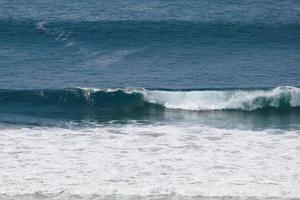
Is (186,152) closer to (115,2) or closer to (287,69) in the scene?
(287,69)

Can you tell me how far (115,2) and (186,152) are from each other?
1573cm

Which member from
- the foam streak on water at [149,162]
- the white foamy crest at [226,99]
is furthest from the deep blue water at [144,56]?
the foam streak on water at [149,162]

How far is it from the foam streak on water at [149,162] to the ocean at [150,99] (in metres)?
0.05

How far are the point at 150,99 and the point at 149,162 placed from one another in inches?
241

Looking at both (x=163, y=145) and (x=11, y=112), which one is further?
(x=11, y=112)

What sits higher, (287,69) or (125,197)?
(287,69)

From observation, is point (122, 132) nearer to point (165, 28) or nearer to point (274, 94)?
point (274, 94)

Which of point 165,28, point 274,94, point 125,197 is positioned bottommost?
point 125,197

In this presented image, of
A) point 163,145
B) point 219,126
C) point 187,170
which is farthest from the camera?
point 219,126

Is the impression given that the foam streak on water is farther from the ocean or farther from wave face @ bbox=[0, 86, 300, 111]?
wave face @ bbox=[0, 86, 300, 111]

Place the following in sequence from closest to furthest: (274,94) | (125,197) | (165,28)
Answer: (125,197)
(274,94)
(165,28)

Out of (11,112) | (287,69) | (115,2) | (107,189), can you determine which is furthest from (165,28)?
(107,189)

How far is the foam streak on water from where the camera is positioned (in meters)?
21.8

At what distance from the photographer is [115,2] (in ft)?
128
